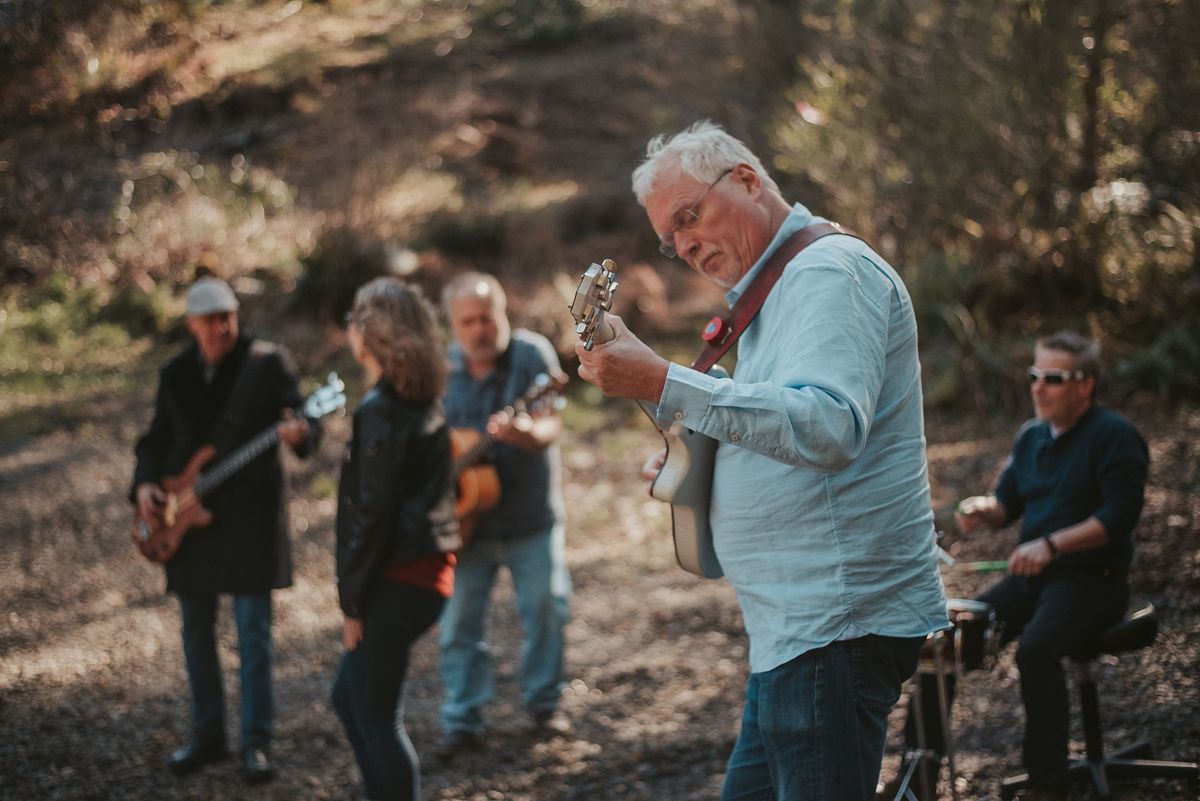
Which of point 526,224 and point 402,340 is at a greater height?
point 402,340

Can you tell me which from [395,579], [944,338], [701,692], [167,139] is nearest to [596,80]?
[167,139]

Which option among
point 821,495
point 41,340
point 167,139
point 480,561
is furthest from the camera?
point 167,139

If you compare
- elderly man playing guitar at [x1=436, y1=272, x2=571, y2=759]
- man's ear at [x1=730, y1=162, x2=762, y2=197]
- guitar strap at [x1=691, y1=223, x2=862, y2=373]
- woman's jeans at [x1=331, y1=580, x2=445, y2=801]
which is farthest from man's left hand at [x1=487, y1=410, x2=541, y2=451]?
man's ear at [x1=730, y1=162, x2=762, y2=197]

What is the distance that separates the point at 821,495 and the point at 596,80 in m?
17.1

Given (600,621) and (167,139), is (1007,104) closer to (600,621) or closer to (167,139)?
(600,621)

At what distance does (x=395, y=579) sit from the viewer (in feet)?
12.6

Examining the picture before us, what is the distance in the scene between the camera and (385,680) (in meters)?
3.80

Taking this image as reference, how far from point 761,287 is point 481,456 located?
2.82 m

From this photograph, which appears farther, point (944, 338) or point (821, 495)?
point (944, 338)

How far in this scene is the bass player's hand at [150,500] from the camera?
4805 mm

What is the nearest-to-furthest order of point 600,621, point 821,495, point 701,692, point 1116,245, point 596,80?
point 821,495 < point 701,692 < point 600,621 < point 1116,245 < point 596,80

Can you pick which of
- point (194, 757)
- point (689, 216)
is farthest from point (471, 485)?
point (689, 216)

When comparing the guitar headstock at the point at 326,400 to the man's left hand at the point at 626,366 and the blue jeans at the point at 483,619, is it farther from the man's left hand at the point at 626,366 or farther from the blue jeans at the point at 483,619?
the man's left hand at the point at 626,366

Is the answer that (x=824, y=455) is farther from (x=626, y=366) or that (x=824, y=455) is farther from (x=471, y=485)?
(x=471, y=485)
